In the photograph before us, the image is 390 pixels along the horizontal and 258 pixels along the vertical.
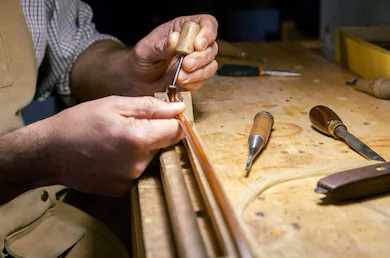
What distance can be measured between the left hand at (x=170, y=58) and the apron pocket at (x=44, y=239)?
1.33 feet

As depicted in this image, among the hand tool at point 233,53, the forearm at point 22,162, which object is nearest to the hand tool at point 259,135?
the forearm at point 22,162

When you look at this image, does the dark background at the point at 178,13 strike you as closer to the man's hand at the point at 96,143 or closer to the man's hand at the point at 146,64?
the man's hand at the point at 146,64

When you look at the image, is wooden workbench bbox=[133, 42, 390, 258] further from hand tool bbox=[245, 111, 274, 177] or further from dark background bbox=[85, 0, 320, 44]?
dark background bbox=[85, 0, 320, 44]

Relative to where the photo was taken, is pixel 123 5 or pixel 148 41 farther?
pixel 123 5

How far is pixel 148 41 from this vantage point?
1309 mm

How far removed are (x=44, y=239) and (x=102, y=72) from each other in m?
0.52

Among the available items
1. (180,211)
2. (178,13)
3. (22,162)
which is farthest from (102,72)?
(178,13)

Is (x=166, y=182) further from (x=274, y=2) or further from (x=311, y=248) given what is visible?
(x=274, y=2)

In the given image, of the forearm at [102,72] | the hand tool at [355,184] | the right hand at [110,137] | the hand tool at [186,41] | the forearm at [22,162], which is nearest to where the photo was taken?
the hand tool at [355,184]

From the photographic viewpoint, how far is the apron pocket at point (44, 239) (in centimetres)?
120

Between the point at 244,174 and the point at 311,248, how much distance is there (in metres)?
0.23

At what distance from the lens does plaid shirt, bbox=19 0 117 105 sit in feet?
5.06

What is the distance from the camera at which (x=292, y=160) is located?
0.94m

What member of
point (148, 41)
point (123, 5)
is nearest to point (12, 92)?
point (148, 41)
